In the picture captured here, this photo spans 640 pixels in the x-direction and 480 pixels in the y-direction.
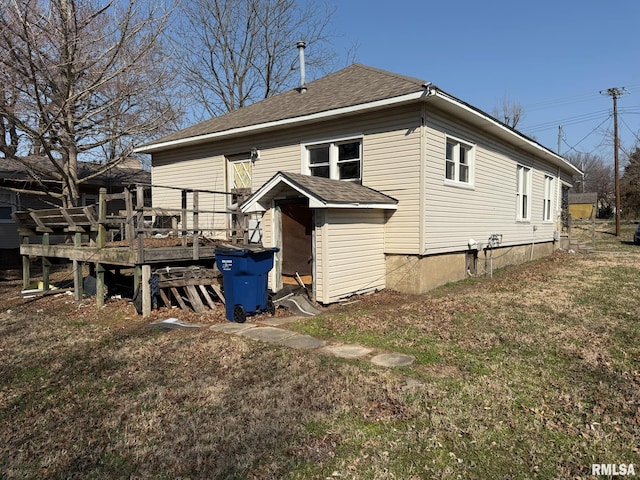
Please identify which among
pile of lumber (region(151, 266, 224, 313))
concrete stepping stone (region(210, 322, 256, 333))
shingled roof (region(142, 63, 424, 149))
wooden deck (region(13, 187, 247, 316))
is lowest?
concrete stepping stone (region(210, 322, 256, 333))

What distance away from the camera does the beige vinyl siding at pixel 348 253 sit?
7883 mm

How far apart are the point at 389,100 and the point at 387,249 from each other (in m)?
3.15

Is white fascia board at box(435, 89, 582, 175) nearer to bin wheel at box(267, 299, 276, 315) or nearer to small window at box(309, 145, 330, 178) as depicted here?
small window at box(309, 145, 330, 178)

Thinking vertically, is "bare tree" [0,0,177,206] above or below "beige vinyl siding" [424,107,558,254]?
above

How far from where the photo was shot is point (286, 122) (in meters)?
10.2

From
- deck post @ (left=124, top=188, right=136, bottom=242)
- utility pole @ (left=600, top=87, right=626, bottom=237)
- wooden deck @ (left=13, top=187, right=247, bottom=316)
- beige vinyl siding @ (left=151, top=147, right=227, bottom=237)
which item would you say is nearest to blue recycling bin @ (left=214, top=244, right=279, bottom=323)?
wooden deck @ (left=13, top=187, right=247, bottom=316)

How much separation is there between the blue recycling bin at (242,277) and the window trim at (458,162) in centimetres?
502

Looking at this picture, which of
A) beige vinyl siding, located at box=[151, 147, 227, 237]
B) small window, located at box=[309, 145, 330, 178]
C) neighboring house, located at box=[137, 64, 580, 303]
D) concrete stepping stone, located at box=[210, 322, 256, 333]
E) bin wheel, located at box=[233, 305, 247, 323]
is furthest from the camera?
beige vinyl siding, located at box=[151, 147, 227, 237]

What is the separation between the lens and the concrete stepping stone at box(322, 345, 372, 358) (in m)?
5.03

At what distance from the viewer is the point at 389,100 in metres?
8.61

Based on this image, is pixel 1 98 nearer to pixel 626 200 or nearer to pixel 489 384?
pixel 489 384

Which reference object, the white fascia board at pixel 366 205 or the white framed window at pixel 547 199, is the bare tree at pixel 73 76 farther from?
the white framed window at pixel 547 199

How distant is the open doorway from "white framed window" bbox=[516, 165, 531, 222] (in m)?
8.81

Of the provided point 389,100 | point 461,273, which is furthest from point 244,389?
point 461,273
